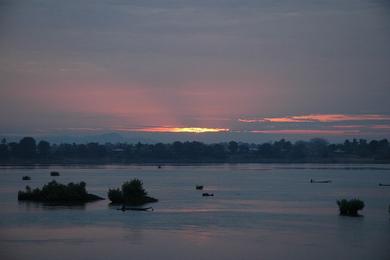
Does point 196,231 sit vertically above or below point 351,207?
below

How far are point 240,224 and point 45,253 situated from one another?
15371 mm

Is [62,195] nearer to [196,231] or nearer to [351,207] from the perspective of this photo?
[196,231]

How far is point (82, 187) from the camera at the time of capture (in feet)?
202

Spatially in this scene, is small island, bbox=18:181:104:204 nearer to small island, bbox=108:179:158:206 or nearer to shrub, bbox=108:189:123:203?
shrub, bbox=108:189:123:203

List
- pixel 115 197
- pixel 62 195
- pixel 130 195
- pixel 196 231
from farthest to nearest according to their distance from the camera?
pixel 130 195, pixel 62 195, pixel 115 197, pixel 196 231

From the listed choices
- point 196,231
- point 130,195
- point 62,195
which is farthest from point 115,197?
point 196,231

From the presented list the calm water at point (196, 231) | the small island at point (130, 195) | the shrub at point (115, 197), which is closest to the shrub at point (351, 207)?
the calm water at point (196, 231)

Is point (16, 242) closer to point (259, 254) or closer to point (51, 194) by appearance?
point (259, 254)

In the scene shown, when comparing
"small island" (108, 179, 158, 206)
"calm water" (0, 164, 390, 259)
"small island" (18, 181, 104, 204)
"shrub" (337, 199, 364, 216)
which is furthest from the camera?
"small island" (108, 179, 158, 206)

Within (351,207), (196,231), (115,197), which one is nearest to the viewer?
(196,231)

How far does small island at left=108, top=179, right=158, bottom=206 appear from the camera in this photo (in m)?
60.9

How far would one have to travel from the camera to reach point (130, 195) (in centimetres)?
6209

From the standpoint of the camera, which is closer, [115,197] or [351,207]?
[351,207]

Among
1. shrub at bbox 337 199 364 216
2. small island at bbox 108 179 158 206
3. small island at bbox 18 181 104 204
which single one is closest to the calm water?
shrub at bbox 337 199 364 216
